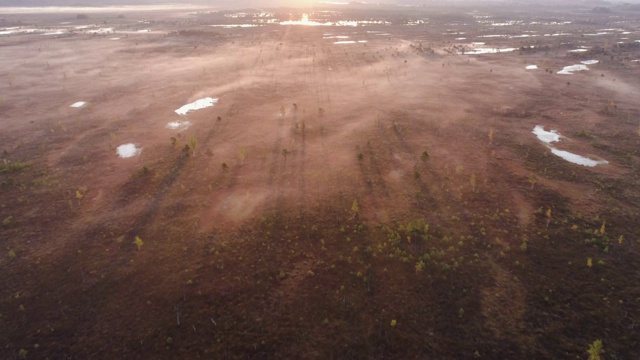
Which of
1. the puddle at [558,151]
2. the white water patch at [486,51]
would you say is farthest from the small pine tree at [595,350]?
the white water patch at [486,51]

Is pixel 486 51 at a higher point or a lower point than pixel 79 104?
higher

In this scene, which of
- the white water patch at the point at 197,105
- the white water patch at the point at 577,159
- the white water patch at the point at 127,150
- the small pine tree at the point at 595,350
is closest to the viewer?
the small pine tree at the point at 595,350

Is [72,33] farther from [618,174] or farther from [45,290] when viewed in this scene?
[618,174]

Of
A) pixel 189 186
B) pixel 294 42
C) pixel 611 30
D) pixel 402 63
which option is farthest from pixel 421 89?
pixel 611 30

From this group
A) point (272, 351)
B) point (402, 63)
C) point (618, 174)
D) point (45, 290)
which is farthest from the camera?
point (402, 63)

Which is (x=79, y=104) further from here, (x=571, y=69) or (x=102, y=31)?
(x=102, y=31)

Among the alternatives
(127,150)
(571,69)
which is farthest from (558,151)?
(571,69)

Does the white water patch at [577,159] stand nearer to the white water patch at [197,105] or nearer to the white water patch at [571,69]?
the white water patch at [571,69]
